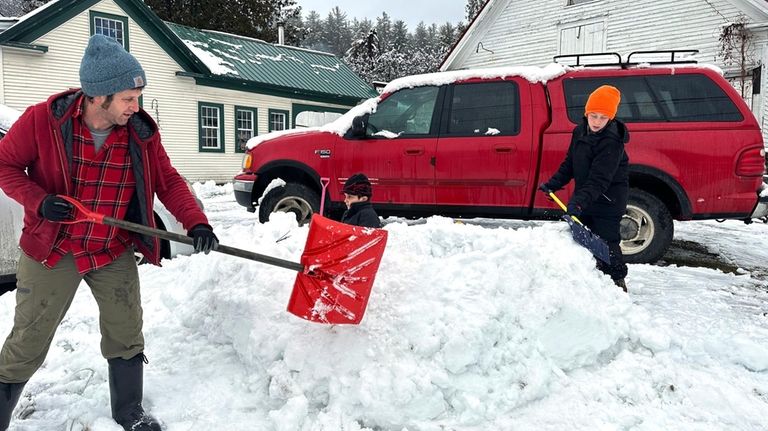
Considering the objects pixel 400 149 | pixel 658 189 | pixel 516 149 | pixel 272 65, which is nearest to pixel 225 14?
pixel 272 65

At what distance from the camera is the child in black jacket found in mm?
3732

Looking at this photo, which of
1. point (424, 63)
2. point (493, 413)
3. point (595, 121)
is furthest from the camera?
point (424, 63)

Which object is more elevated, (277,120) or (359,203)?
(277,120)

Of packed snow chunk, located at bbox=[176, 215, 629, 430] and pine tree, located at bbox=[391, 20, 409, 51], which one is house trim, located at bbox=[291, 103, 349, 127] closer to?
packed snow chunk, located at bbox=[176, 215, 629, 430]

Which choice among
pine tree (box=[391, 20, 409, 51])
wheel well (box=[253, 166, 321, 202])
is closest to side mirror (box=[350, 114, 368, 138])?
wheel well (box=[253, 166, 321, 202])

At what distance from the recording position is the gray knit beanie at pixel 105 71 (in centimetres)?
196

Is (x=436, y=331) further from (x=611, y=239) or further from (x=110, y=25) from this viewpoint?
(x=110, y=25)

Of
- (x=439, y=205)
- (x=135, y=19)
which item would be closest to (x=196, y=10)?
(x=135, y=19)

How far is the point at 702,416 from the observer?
8.15 feet

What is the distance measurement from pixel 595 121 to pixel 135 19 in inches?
622

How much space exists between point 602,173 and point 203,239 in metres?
2.82

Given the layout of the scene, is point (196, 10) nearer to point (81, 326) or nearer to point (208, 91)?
point (208, 91)

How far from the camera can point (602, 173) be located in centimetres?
367

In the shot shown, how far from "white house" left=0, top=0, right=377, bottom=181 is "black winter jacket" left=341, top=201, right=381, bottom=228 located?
10.2 meters
